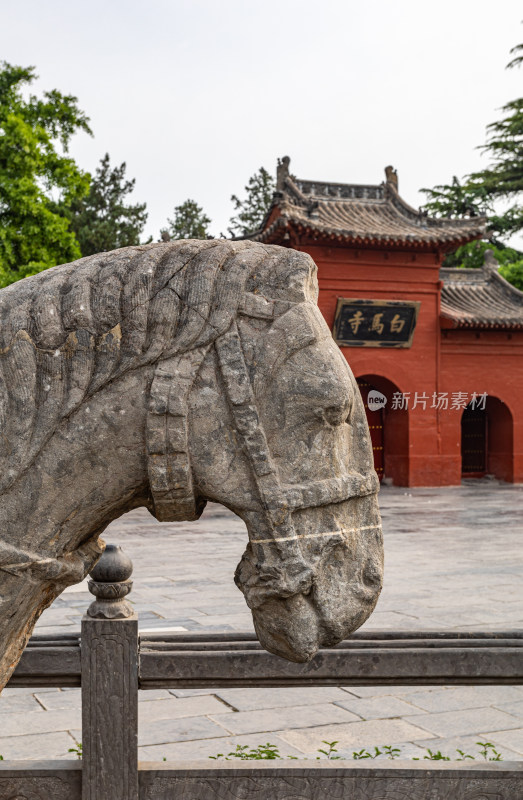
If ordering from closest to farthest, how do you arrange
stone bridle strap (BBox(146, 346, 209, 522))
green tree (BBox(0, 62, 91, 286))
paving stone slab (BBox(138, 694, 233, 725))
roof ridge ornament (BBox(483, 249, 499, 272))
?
stone bridle strap (BBox(146, 346, 209, 522))
paving stone slab (BBox(138, 694, 233, 725))
green tree (BBox(0, 62, 91, 286))
roof ridge ornament (BBox(483, 249, 499, 272))

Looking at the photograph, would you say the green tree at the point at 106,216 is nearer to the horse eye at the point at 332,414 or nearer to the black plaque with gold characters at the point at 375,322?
the black plaque with gold characters at the point at 375,322

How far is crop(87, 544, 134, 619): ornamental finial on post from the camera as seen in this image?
1.92 metres

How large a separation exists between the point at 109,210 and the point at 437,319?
12980mm

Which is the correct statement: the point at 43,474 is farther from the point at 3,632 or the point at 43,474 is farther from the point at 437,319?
the point at 437,319

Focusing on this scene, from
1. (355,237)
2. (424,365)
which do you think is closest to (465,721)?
(355,237)

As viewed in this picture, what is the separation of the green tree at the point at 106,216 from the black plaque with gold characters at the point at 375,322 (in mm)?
9970

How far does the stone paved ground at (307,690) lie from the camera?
11.9 feet

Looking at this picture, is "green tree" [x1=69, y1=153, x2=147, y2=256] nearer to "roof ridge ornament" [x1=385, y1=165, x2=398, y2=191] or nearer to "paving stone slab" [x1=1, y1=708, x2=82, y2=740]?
"roof ridge ornament" [x1=385, y1=165, x2=398, y2=191]

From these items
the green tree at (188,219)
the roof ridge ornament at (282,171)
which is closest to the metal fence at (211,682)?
the roof ridge ornament at (282,171)

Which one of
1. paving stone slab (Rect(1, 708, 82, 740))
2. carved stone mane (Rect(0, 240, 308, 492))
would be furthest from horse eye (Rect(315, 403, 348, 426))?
paving stone slab (Rect(1, 708, 82, 740))

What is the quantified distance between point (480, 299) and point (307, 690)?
1493 centimetres

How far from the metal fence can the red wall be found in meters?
13.9

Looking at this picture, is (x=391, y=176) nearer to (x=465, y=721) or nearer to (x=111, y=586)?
(x=465, y=721)

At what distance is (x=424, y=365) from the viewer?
16.5 m
